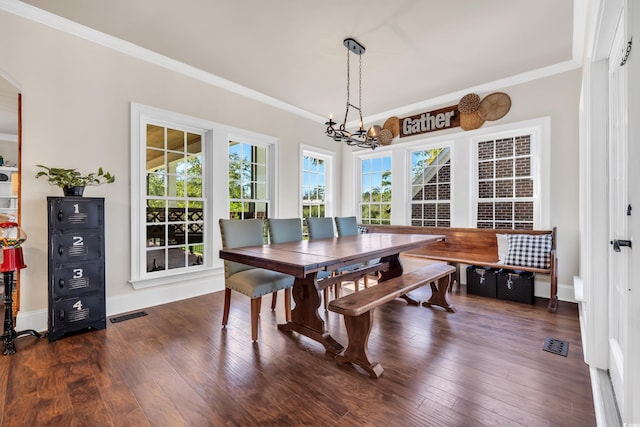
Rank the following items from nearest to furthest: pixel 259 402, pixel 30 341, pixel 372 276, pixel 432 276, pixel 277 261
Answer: pixel 259 402 < pixel 277 261 < pixel 30 341 < pixel 432 276 < pixel 372 276

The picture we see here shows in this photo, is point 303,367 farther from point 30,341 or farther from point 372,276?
point 372,276

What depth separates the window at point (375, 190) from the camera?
5.37 m

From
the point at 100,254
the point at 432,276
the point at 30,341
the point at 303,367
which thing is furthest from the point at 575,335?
the point at 30,341

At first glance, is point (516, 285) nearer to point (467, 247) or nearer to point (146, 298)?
point (467, 247)

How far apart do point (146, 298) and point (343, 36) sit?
11.6ft

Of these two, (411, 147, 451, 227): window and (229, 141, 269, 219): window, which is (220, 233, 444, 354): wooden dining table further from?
(411, 147, 451, 227): window

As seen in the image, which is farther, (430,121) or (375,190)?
(375,190)

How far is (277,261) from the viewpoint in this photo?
197 cm

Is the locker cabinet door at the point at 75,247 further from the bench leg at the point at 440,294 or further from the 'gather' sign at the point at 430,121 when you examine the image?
the 'gather' sign at the point at 430,121

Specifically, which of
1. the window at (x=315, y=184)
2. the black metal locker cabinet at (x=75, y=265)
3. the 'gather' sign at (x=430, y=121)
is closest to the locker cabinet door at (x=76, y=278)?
the black metal locker cabinet at (x=75, y=265)

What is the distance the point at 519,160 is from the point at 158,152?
4.72 m

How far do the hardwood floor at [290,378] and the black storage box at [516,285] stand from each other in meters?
0.57

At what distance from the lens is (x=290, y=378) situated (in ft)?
6.24

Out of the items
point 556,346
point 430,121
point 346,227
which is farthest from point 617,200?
point 430,121
